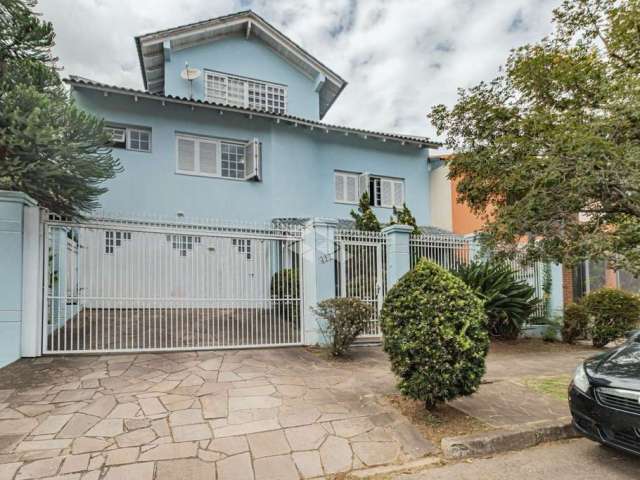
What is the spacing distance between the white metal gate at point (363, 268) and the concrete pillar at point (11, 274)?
5671mm

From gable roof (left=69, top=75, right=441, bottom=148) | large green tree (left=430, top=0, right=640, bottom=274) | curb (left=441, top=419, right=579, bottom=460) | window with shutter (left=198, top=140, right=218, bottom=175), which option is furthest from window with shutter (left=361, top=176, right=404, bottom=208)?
curb (left=441, top=419, right=579, bottom=460)

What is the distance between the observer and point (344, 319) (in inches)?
283

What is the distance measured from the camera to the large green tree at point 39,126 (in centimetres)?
585

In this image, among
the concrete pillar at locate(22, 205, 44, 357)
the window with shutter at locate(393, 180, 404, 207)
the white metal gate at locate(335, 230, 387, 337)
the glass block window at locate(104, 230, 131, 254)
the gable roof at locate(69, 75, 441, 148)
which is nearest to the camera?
the concrete pillar at locate(22, 205, 44, 357)

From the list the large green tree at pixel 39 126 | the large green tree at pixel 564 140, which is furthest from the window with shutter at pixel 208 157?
the large green tree at pixel 564 140

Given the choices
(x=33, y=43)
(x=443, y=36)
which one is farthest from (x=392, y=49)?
(x=33, y=43)

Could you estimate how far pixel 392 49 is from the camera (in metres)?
11.3

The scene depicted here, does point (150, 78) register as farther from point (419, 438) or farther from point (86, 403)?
point (419, 438)

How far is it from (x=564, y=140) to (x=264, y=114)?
8985mm

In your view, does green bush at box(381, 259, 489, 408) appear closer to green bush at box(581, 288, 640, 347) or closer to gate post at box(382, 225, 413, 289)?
gate post at box(382, 225, 413, 289)

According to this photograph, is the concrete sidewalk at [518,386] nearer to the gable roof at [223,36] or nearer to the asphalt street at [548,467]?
the asphalt street at [548,467]

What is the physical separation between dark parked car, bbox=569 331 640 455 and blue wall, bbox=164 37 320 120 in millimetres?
12918

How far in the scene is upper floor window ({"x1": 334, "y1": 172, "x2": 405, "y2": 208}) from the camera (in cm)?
1468

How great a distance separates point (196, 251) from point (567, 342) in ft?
31.3
